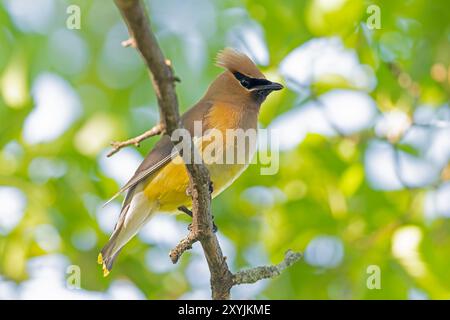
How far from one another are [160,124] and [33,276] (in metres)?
3.78

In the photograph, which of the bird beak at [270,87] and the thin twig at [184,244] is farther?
the bird beak at [270,87]

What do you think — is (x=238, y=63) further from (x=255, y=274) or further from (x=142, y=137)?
(x=142, y=137)

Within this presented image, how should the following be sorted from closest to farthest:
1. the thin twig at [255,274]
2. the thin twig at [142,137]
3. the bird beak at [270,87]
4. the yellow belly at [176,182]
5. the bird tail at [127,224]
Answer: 1. the thin twig at [142,137]
2. the thin twig at [255,274]
3. the yellow belly at [176,182]
4. the bird tail at [127,224]
5. the bird beak at [270,87]

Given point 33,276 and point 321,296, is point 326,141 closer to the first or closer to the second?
point 321,296

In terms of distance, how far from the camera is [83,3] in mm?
7129

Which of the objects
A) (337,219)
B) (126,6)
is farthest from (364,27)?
(126,6)

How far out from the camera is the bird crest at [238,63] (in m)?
6.65

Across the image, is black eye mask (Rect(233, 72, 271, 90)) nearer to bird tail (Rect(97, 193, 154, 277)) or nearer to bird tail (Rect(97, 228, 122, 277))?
bird tail (Rect(97, 193, 154, 277))

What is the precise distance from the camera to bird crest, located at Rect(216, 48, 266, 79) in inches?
Answer: 262

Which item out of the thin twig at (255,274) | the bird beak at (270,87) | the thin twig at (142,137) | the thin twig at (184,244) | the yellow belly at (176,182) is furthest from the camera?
the bird beak at (270,87)

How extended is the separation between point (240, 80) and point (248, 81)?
60 mm

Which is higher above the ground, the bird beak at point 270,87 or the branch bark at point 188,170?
the bird beak at point 270,87

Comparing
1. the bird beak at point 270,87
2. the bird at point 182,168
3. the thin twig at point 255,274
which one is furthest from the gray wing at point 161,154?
the thin twig at point 255,274

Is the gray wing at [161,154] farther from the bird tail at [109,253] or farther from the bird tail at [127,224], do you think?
the bird tail at [109,253]
